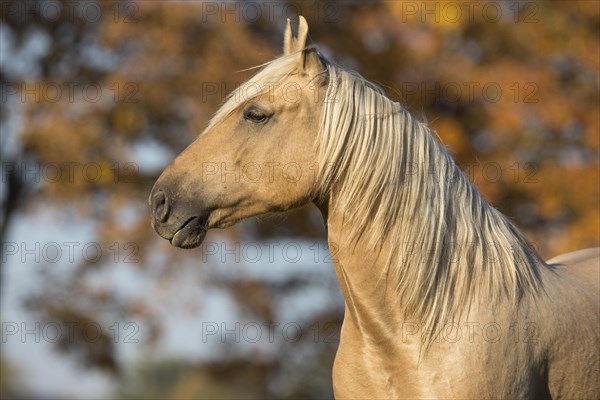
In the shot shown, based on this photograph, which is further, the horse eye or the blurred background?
the blurred background

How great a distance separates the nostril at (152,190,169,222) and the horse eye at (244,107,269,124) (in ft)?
1.76

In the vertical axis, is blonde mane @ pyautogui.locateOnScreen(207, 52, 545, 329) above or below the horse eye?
below

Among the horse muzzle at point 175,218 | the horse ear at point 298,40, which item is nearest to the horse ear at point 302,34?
the horse ear at point 298,40

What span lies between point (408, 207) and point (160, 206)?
115 cm

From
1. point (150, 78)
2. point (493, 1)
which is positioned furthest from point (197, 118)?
point (493, 1)

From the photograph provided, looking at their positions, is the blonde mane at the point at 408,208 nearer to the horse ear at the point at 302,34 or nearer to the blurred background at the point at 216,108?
the horse ear at the point at 302,34

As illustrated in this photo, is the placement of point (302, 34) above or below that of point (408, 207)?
above

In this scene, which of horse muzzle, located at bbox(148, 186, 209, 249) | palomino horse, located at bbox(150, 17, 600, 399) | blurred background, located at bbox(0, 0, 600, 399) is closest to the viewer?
palomino horse, located at bbox(150, 17, 600, 399)

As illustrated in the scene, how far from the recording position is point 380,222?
4.03m

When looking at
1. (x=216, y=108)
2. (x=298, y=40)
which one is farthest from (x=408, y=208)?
(x=216, y=108)

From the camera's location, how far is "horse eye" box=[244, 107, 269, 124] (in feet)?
13.6

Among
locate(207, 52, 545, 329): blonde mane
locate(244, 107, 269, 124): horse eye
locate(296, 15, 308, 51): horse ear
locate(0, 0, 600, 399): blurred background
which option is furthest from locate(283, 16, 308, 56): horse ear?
locate(0, 0, 600, 399): blurred background

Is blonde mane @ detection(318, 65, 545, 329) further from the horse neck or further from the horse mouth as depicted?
the horse mouth

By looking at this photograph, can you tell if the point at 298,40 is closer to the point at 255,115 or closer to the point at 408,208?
the point at 255,115
